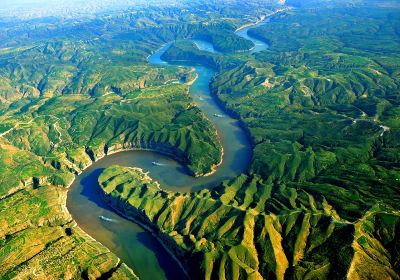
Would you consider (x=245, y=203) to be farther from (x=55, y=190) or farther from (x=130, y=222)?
(x=55, y=190)

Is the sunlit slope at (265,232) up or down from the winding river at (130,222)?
up

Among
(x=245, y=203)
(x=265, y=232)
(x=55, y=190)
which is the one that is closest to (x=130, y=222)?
(x=55, y=190)

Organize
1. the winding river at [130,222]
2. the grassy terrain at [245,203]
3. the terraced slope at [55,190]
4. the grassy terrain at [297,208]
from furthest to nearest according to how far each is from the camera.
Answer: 1. the winding river at [130,222]
2. the terraced slope at [55,190]
3. the grassy terrain at [245,203]
4. the grassy terrain at [297,208]

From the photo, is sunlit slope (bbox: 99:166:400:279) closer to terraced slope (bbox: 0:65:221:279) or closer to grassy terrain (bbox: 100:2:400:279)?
grassy terrain (bbox: 100:2:400:279)

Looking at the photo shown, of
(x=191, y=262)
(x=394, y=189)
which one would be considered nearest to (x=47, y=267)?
(x=191, y=262)

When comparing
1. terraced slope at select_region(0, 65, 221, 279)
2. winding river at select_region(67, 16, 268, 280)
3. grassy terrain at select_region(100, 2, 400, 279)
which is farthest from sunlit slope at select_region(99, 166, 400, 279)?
terraced slope at select_region(0, 65, 221, 279)

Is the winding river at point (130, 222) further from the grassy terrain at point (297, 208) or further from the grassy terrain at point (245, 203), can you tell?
the grassy terrain at point (297, 208)

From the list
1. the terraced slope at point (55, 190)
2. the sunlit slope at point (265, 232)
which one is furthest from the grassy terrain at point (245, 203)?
the terraced slope at point (55, 190)
